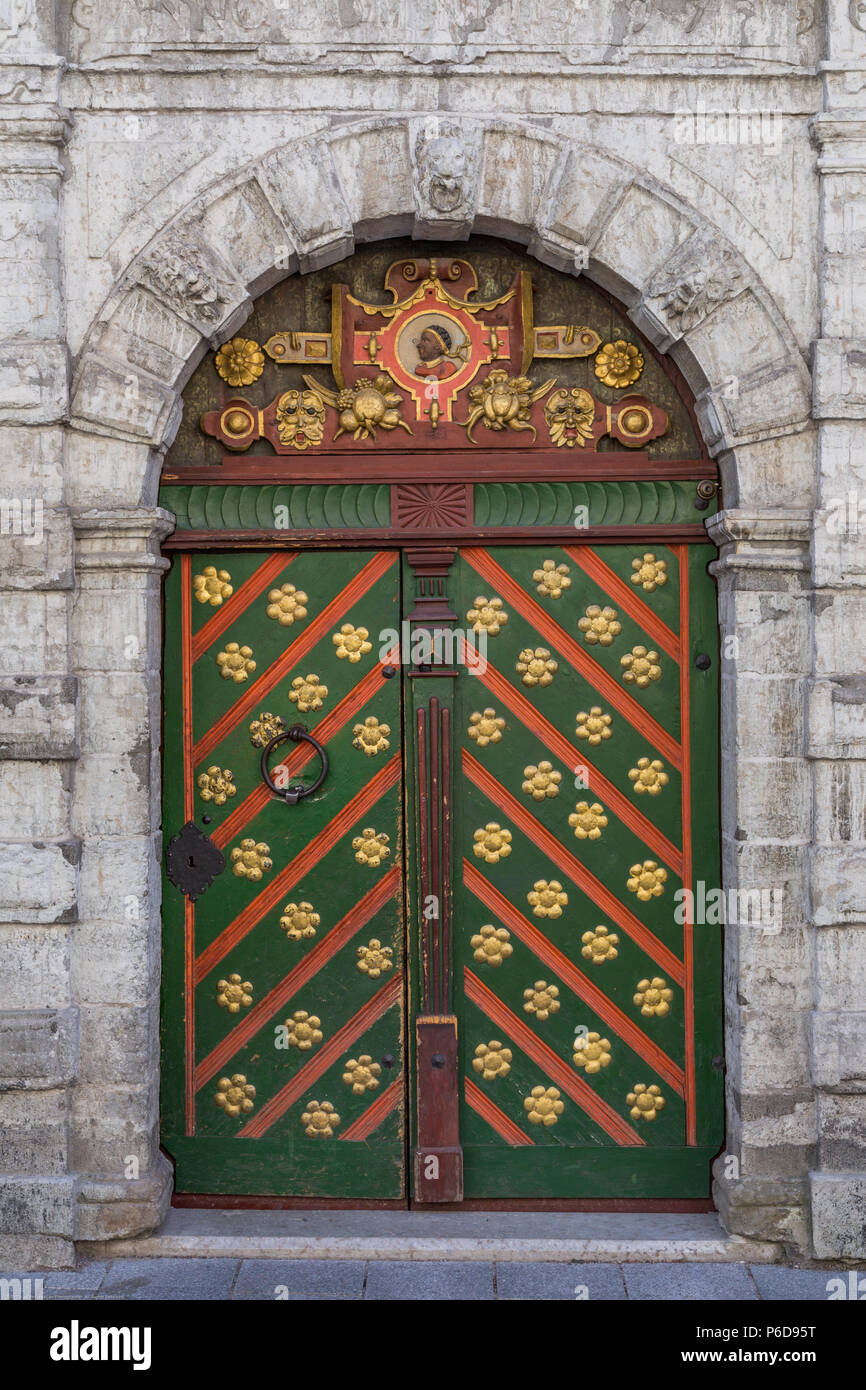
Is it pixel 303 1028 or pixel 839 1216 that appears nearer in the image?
pixel 839 1216

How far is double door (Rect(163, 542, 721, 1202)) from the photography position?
4.52 m

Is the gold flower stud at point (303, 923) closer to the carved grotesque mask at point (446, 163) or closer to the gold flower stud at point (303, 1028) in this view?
the gold flower stud at point (303, 1028)

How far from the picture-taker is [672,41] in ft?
13.9

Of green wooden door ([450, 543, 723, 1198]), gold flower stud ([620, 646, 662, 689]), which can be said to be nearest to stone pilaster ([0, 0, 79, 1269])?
green wooden door ([450, 543, 723, 1198])

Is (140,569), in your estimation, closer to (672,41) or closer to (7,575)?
(7,575)

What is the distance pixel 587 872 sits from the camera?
4547mm

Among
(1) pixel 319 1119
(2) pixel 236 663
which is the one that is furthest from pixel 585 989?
(2) pixel 236 663

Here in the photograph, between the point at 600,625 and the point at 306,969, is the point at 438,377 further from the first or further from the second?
the point at 306,969

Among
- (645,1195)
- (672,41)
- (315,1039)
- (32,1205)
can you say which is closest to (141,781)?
(315,1039)

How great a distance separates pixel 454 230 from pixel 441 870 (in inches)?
87.0

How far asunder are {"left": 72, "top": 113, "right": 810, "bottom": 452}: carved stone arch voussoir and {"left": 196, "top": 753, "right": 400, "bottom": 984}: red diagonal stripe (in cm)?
142

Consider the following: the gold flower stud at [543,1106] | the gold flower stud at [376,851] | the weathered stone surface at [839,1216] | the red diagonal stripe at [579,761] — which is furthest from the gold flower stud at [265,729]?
the weathered stone surface at [839,1216]

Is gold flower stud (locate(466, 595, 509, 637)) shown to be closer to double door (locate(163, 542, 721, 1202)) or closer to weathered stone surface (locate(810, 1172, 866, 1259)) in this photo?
double door (locate(163, 542, 721, 1202))

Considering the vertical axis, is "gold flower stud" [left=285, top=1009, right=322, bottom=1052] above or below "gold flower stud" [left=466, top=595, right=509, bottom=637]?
below
